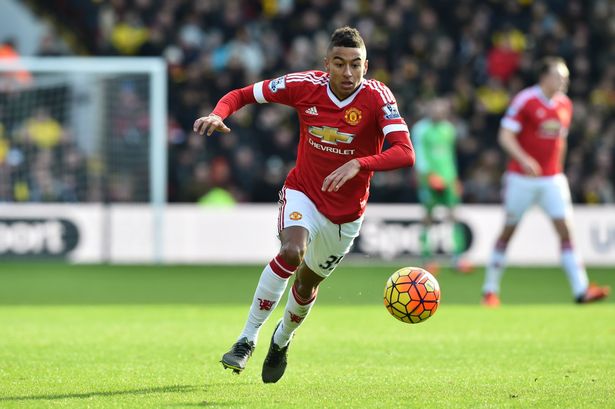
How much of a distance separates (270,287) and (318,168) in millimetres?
795

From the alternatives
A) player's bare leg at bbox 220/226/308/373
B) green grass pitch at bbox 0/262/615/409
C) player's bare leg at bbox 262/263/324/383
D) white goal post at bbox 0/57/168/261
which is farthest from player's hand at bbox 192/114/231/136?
white goal post at bbox 0/57/168/261

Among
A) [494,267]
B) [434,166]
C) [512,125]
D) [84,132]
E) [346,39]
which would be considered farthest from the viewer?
[84,132]

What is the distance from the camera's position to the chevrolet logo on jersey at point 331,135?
6805 mm

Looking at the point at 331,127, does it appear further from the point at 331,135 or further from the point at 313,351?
the point at 313,351

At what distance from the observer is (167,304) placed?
12.0m

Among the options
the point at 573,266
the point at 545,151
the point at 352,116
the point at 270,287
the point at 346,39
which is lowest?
the point at 573,266

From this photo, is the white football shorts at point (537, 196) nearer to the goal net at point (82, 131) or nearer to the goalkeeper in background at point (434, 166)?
the goalkeeper in background at point (434, 166)

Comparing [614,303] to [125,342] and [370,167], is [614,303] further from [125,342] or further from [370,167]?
[370,167]

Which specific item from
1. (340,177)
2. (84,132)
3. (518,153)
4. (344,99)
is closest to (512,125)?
(518,153)

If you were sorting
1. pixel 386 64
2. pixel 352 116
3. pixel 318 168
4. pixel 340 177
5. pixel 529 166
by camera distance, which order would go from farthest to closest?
pixel 386 64, pixel 529 166, pixel 318 168, pixel 352 116, pixel 340 177

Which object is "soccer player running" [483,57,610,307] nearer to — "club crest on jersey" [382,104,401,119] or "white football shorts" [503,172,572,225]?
"white football shorts" [503,172,572,225]

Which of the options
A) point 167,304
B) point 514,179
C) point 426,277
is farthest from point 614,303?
point 426,277

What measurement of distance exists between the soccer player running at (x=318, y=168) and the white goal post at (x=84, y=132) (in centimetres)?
1086

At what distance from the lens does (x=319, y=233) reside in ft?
22.5
